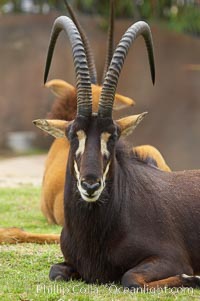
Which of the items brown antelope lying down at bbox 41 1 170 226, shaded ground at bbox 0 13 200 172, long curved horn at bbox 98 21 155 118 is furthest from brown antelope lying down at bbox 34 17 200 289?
shaded ground at bbox 0 13 200 172

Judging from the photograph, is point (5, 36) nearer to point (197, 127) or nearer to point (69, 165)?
point (197, 127)

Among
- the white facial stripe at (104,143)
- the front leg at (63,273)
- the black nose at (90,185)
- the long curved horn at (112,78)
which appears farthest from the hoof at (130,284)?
the long curved horn at (112,78)

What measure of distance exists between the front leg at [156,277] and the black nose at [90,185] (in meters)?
0.65

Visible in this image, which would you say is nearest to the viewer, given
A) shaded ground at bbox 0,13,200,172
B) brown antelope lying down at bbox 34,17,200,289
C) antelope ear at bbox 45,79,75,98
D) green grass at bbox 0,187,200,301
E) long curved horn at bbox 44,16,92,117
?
green grass at bbox 0,187,200,301

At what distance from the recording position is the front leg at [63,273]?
6012 mm

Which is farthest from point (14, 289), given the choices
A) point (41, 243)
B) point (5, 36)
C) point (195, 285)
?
point (5, 36)

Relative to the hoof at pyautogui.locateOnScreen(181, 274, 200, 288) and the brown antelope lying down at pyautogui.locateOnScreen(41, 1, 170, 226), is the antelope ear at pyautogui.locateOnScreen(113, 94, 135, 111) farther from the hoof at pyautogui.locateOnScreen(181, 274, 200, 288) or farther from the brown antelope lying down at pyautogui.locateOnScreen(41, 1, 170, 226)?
the hoof at pyautogui.locateOnScreen(181, 274, 200, 288)

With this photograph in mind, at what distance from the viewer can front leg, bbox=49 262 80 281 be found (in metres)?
6.01

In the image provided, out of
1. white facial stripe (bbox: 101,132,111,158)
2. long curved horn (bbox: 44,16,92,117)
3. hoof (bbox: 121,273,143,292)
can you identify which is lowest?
hoof (bbox: 121,273,143,292)

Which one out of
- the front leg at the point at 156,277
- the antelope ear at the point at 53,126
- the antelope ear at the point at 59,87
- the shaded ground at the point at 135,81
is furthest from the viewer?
the shaded ground at the point at 135,81

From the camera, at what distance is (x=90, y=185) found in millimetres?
5422

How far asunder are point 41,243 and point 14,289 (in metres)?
2.31

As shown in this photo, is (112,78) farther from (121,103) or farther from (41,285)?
(121,103)

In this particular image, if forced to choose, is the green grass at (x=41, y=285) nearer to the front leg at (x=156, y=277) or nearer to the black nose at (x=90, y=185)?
the front leg at (x=156, y=277)
